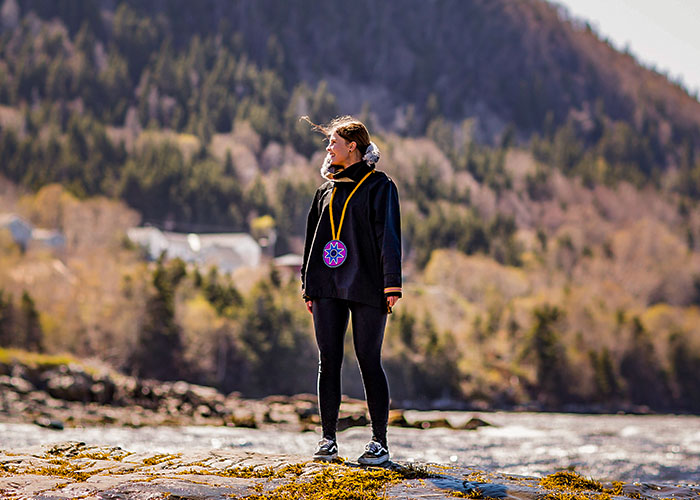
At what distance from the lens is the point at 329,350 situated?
7.96 m

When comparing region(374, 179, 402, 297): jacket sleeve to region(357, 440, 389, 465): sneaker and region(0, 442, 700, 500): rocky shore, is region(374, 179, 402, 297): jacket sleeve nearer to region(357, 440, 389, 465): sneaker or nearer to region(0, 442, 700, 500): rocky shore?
region(357, 440, 389, 465): sneaker

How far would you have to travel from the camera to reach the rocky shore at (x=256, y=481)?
6520 millimetres

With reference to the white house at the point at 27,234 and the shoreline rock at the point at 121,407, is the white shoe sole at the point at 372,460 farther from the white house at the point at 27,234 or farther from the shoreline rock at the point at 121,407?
the white house at the point at 27,234

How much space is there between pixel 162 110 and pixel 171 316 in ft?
435

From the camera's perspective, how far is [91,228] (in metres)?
122

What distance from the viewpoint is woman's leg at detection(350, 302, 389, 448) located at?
785 centimetres

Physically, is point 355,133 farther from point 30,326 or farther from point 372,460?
point 30,326

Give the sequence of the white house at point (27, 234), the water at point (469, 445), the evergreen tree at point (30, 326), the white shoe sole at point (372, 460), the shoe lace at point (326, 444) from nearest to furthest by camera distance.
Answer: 1. the white shoe sole at point (372, 460)
2. the shoe lace at point (326, 444)
3. the water at point (469, 445)
4. the evergreen tree at point (30, 326)
5. the white house at point (27, 234)

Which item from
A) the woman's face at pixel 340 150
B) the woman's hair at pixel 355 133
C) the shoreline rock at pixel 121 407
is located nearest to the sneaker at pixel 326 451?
the woman's face at pixel 340 150

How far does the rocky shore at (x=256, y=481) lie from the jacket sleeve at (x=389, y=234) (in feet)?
4.78

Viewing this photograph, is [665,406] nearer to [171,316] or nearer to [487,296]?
[487,296]

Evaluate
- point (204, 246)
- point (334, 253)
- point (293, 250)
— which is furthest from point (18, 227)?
point (334, 253)

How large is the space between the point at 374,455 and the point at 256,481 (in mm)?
1132

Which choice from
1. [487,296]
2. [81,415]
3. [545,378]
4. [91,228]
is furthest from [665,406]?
[91,228]
